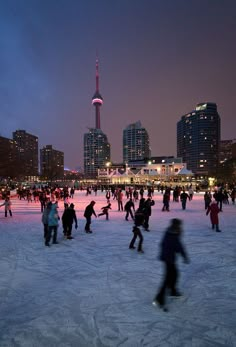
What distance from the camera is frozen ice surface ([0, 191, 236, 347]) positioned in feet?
11.1

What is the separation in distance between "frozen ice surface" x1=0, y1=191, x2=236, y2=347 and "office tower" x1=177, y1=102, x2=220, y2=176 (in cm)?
15986

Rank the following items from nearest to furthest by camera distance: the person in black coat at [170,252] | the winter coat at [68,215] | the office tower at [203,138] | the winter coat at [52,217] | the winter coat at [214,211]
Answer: the person in black coat at [170,252], the winter coat at [52,217], the winter coat at [68,215], the winter coat at [214,211], the office tower at [203,138]

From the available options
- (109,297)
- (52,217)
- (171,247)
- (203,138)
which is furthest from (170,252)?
(203,138)

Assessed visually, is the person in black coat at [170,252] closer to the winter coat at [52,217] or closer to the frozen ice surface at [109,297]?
the frozen ice surface at [109,297]

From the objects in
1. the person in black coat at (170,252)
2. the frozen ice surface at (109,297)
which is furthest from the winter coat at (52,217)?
the person in black coat at (170,252)

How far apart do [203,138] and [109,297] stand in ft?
Answer: 553

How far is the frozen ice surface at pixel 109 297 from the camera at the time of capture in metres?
3.39

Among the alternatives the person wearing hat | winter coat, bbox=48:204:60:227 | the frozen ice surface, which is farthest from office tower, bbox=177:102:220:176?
the frozen ice surface

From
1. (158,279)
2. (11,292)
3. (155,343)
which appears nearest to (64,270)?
(11,292)

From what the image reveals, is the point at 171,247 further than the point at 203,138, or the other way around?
the point at 203,138

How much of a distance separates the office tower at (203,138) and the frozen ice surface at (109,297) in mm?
159857

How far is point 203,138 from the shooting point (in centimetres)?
16188

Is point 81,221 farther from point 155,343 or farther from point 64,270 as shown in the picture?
point 155,343

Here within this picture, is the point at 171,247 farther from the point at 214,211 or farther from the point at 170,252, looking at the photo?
the point at 214,211
